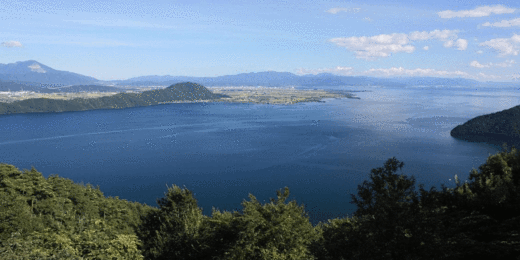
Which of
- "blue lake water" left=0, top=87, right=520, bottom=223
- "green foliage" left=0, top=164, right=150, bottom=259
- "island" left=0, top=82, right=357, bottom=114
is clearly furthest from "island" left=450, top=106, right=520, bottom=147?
"island" left=0, top=82, right=357, bottom=114

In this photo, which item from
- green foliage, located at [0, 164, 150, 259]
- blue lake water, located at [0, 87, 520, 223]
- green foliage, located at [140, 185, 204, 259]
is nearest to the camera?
green foliage, located at [0, 164, 150, 259]

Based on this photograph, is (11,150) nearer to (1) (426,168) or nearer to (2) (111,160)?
(2) (111,160)


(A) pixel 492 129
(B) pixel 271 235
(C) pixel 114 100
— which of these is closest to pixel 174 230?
(B) pixel 271 235

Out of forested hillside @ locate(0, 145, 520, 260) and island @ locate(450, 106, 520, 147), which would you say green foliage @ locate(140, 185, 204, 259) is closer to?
forested hillside @ locate(0, 145, 520, 260)

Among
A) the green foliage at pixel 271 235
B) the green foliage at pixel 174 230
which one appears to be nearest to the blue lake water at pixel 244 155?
the green foliage at pixel 174 230

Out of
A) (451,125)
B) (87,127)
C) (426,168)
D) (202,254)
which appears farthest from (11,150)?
(451,125)

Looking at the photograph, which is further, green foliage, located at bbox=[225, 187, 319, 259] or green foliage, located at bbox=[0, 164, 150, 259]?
green foliage, located at bbox=[225, 187, 319, 259]
